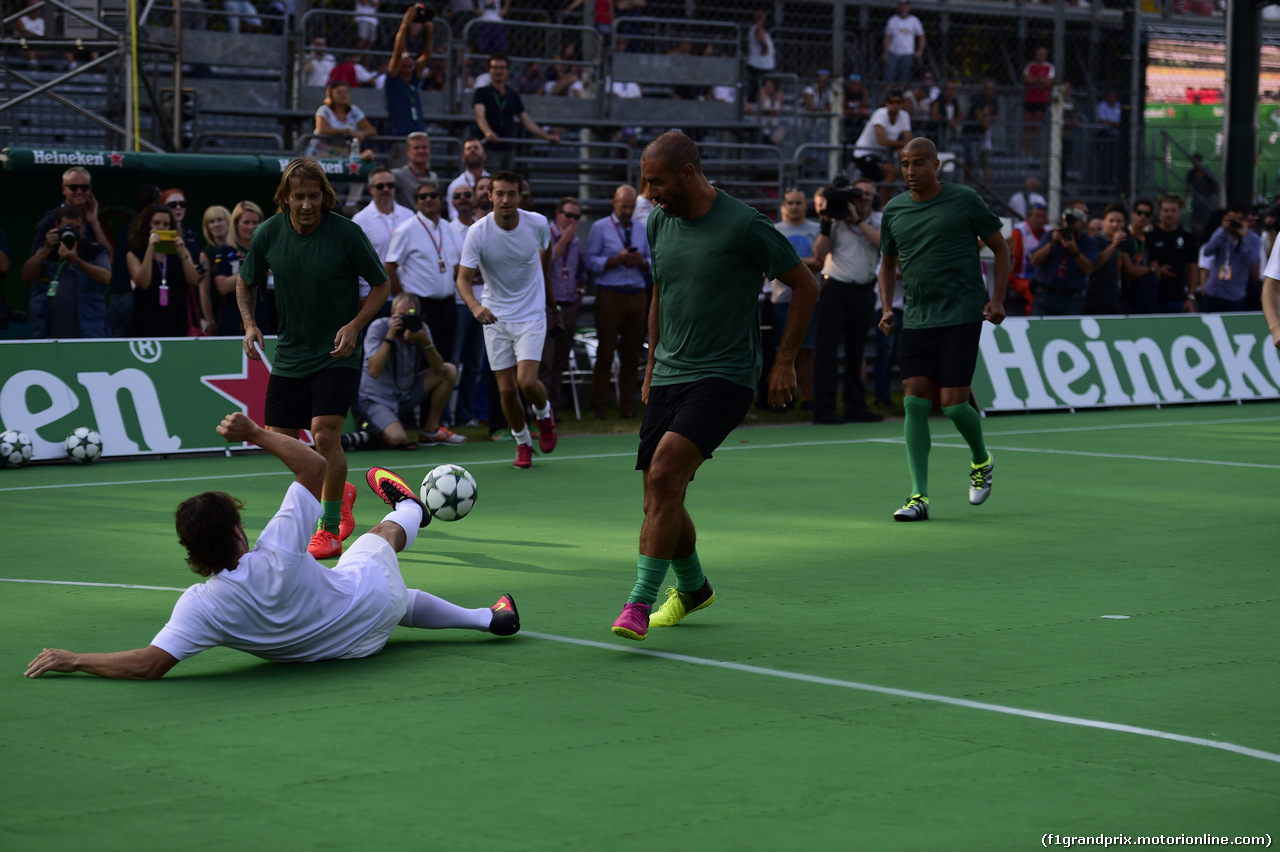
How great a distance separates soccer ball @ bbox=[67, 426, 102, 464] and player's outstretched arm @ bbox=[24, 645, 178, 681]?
8.54 meters

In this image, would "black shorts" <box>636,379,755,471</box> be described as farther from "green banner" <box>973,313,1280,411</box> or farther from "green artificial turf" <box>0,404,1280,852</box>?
"green banner" <box>973,313,1280,411</box>

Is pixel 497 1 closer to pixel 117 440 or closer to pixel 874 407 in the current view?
pixel 874 407

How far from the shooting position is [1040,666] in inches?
270

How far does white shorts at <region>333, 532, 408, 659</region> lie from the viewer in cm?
688

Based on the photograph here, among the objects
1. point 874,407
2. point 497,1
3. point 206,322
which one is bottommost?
point 874,407

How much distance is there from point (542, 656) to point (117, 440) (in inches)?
360

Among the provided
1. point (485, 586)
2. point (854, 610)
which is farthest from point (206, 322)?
point (854, 610)

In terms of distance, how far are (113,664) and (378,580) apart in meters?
1.09

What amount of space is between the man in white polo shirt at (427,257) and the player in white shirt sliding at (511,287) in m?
2.42

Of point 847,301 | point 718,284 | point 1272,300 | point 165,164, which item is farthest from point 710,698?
point 847,301

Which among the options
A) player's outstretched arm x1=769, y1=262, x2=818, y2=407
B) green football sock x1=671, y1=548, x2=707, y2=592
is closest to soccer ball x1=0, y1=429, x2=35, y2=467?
green football sock x1=671, y1=548, x2=707, y2=592

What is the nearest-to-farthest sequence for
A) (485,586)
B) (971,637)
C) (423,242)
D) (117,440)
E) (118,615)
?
(971,637) < (118,615) < (485,586) < (117,440) < (423,242)

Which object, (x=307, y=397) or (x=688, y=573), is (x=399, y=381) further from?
(x=688, y=573)

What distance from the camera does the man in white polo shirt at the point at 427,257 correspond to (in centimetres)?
1628
